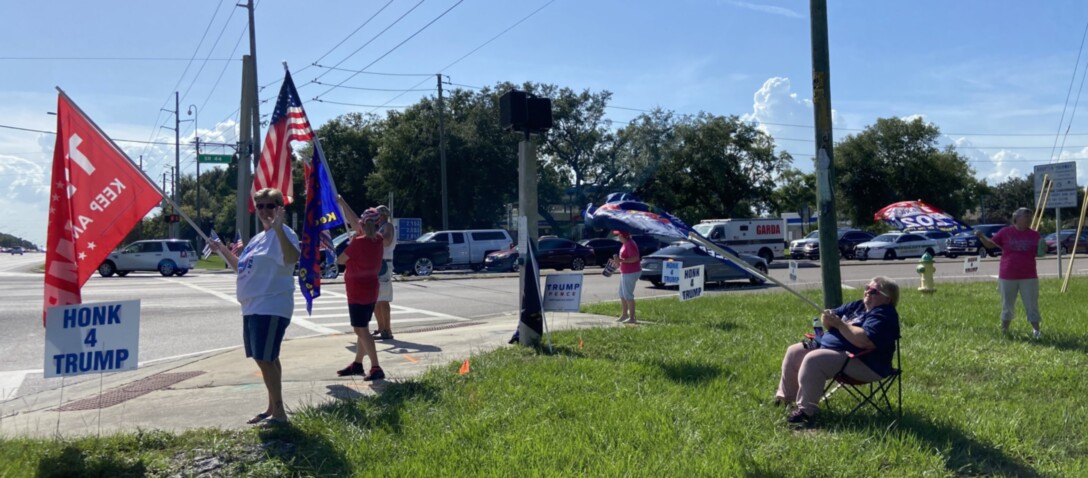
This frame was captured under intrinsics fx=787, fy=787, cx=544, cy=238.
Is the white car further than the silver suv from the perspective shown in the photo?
Yes

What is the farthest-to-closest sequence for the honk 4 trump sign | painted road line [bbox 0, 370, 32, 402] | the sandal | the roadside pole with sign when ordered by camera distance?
the roadside pole with sign, painted road line [bbox 0, 370, 32, 402], the sandal, the honk 4 trump sign

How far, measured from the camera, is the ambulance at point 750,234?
112 ft

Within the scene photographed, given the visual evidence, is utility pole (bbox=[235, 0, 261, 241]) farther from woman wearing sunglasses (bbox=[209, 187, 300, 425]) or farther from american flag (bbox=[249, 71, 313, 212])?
woman wearing sunglasses (bbox=[209, 187, 300, 425])

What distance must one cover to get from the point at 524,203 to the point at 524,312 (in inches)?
49.6

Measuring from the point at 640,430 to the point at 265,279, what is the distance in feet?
9.17

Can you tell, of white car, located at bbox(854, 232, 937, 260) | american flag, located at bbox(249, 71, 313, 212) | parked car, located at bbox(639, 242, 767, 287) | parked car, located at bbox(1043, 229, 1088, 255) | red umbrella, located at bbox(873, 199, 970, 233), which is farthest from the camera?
parked car, located at bbox(1043, 229, 1088, 255)

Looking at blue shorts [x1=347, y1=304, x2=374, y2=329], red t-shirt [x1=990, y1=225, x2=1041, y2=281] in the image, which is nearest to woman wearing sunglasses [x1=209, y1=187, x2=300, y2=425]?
blue shorts [x1=347, y1=304, x2=374, y2=329]

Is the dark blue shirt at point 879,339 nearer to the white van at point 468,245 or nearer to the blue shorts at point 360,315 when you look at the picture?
the blue shorts at point 360,315

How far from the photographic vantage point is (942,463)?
471 cm

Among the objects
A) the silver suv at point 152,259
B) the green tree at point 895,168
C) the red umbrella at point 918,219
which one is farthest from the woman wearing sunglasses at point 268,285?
the green tree at point 895,168

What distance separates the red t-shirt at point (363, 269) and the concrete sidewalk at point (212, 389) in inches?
32.0

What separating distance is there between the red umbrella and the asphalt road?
19.5ft

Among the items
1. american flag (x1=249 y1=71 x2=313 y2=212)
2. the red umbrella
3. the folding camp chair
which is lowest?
the folding camp chair

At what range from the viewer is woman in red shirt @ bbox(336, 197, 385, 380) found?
24.5 feet
